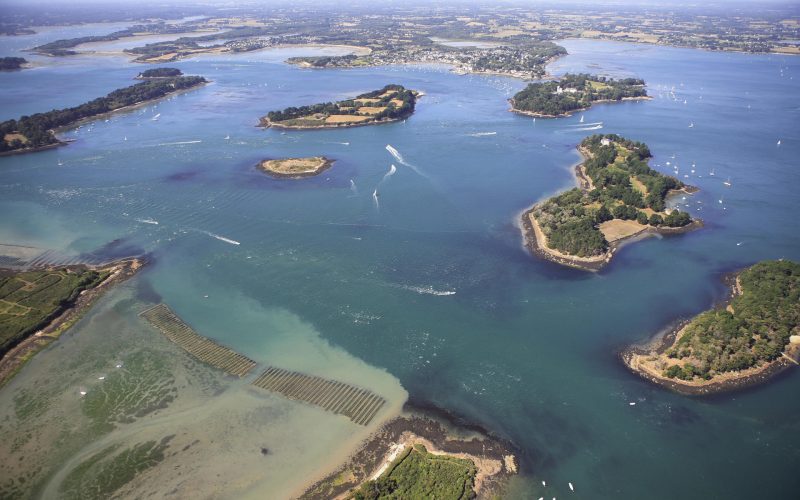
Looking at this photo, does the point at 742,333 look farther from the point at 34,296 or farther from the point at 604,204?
the point at 34,296

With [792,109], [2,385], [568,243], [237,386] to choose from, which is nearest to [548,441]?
[237,386]

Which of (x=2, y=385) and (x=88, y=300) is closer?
(x=2, y=385)

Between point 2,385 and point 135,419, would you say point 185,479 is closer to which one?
point 135,419

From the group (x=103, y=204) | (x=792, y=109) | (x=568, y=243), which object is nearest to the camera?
(x=568, y=243)

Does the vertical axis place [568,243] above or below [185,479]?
above

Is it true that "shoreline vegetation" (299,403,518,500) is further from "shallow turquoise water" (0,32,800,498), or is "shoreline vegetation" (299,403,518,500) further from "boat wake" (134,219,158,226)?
"boat wake" (134,219,158,226)

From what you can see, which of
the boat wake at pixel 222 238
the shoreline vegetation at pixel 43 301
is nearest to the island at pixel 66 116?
the shoreline vegetation at pixel 43 301

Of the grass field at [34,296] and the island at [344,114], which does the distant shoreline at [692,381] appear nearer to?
the grass field at [34,296]
